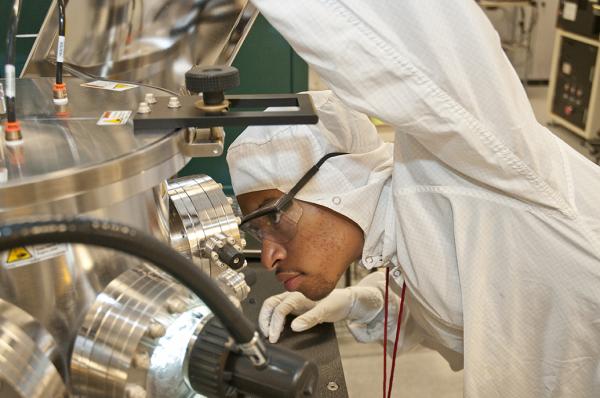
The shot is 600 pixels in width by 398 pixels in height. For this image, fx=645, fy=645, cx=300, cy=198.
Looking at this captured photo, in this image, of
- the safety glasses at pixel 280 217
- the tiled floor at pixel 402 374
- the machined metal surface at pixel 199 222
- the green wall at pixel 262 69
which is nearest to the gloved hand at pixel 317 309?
the safety glasses at pixel 280 217

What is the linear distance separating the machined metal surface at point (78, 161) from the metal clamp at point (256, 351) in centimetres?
16

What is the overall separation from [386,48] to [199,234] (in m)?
0.30

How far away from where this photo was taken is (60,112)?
661 millimetres

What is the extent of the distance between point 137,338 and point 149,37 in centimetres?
65

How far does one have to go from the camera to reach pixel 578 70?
405 centimetres

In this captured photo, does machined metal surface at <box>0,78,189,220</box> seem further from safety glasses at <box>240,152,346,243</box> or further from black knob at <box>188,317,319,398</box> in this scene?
safety glasses at <box>240,152,346,243</box>

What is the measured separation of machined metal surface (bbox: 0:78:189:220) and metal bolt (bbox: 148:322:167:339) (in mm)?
109

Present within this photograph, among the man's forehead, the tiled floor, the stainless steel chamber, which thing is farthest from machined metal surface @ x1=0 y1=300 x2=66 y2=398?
the tiled floor

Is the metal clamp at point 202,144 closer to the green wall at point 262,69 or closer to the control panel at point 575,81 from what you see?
the green wall at point 262,69

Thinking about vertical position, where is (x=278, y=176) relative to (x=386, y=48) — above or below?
below

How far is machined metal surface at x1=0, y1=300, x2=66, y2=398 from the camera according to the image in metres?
0.48

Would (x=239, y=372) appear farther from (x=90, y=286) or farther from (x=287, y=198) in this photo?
(x=287, y=198)

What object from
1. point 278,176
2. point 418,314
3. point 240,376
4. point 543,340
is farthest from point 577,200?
point 240,376

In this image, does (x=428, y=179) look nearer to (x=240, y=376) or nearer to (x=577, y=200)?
(x=577, y=200)
